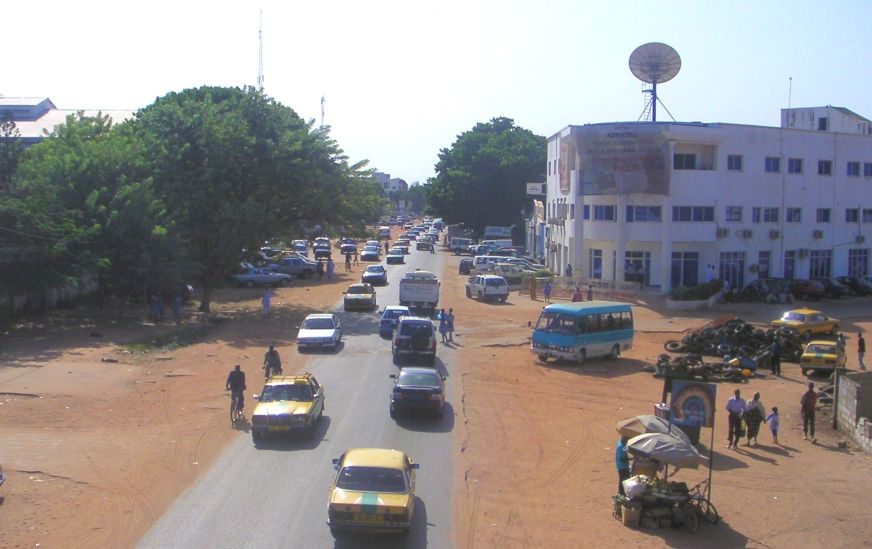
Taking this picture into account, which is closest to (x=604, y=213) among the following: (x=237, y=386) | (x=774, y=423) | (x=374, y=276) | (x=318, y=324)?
(x=374, y=276)

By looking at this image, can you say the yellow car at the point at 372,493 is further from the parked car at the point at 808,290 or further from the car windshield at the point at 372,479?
the parked car at the point at 808,290

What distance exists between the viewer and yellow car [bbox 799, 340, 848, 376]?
3278 centimetres

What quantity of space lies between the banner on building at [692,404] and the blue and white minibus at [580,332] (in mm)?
12164

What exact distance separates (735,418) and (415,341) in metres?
12.8

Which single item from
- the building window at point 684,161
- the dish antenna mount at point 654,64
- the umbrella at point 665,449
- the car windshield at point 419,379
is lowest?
the umbrella at point 665,449

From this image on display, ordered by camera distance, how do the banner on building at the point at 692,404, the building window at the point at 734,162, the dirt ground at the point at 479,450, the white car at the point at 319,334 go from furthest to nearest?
the building window at the point at 734,162 → the white car at the point at 319,334 → the banner on building at the point at 692,404 → the dirt ground at the point at 479,450

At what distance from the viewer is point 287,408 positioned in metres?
21.1

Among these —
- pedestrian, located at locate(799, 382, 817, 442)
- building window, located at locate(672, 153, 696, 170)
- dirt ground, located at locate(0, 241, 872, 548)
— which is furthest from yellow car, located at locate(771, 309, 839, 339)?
building window, located at locate(672, 153, 696, 170)

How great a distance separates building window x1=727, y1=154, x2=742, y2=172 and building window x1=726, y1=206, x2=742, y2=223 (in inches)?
98.9

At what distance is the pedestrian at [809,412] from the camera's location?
79.3 feet

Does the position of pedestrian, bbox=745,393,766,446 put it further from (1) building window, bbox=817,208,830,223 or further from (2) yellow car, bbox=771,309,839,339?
(1) building window, bbox=817,208,830,223

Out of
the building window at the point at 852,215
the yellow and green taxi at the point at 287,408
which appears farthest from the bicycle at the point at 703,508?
the building window at the point at 852,215

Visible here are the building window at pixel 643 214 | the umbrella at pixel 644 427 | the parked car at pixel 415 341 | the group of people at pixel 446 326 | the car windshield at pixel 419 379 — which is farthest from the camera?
the building window at pixel 643 214

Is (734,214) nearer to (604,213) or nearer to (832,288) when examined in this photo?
(832,288)
